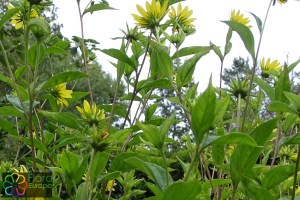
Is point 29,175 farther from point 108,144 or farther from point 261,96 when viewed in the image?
point 261,96

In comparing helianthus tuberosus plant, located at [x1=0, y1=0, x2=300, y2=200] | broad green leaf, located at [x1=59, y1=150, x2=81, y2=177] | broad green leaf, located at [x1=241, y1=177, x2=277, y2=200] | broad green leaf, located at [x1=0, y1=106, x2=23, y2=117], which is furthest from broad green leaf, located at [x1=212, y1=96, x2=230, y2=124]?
broad green leaf, located at [x1=0, y1=106, x2=23, y2=117]

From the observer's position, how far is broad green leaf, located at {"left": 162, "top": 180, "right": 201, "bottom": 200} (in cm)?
54

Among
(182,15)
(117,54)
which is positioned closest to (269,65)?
(182,15)

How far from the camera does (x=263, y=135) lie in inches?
25.5

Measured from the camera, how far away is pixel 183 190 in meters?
0.55

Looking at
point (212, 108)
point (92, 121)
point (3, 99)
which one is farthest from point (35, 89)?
point (3, 99)

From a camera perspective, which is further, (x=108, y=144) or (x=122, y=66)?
(x=122, y=66)

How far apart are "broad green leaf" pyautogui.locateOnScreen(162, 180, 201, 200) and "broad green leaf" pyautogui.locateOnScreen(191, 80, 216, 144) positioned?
0.05m

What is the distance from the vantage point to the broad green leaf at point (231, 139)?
56 cm

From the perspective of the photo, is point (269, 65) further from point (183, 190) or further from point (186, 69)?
point (183, 190)

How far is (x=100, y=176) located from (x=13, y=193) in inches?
5.3

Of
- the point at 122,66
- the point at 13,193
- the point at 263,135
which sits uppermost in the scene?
the point at 122,66

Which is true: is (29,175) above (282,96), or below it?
below

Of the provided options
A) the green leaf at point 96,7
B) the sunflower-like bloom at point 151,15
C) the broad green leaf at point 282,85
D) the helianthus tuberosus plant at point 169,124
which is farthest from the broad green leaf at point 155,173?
the green leaf at point 96,7
